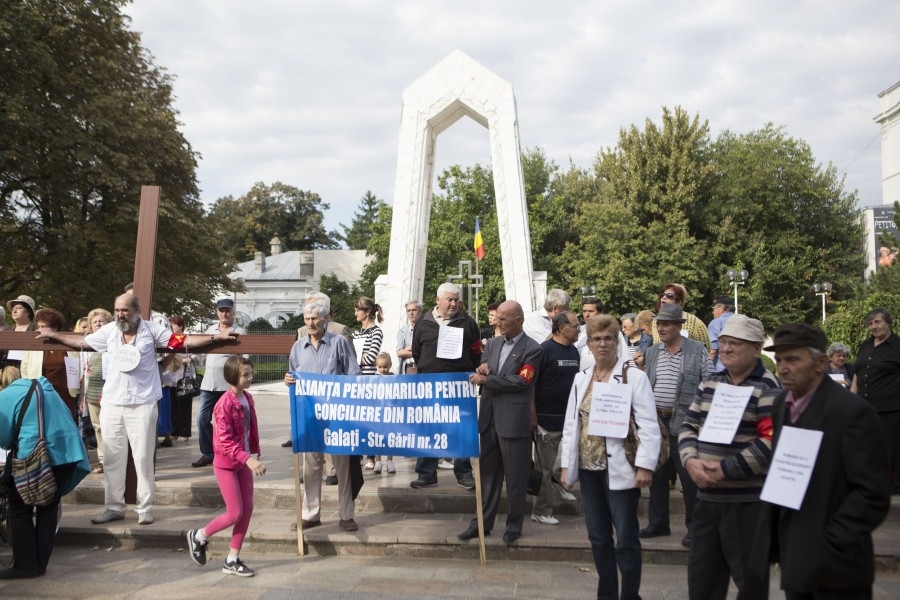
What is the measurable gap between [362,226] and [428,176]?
67.0m

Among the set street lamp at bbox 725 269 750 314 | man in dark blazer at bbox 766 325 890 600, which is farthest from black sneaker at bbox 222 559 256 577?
street lamp at bbox 725 269 750 314

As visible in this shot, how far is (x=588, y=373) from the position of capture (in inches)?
200

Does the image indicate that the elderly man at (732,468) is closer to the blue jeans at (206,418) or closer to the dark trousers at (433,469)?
the dark trousers at (433,469)

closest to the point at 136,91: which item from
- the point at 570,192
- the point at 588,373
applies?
the point at 588,373

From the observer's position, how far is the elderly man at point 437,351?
755 centimetres

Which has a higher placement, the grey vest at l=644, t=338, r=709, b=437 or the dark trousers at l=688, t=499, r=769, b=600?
the grey vest at l=644, t=338, r=709, b=437

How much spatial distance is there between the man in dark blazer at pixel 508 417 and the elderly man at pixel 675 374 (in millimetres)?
960

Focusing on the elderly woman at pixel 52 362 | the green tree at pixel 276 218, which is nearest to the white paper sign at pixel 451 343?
the elderly woman at pixel 52 362

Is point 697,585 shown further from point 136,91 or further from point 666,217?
point 666,217

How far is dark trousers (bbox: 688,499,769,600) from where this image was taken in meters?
3.88

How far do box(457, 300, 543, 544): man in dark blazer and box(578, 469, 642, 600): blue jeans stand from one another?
52.8 inches

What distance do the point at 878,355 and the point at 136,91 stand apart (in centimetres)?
2475

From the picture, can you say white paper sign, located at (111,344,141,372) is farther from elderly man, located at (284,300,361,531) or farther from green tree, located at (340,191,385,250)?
green tree, located at (340,191,385,250)

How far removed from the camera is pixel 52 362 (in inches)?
359
